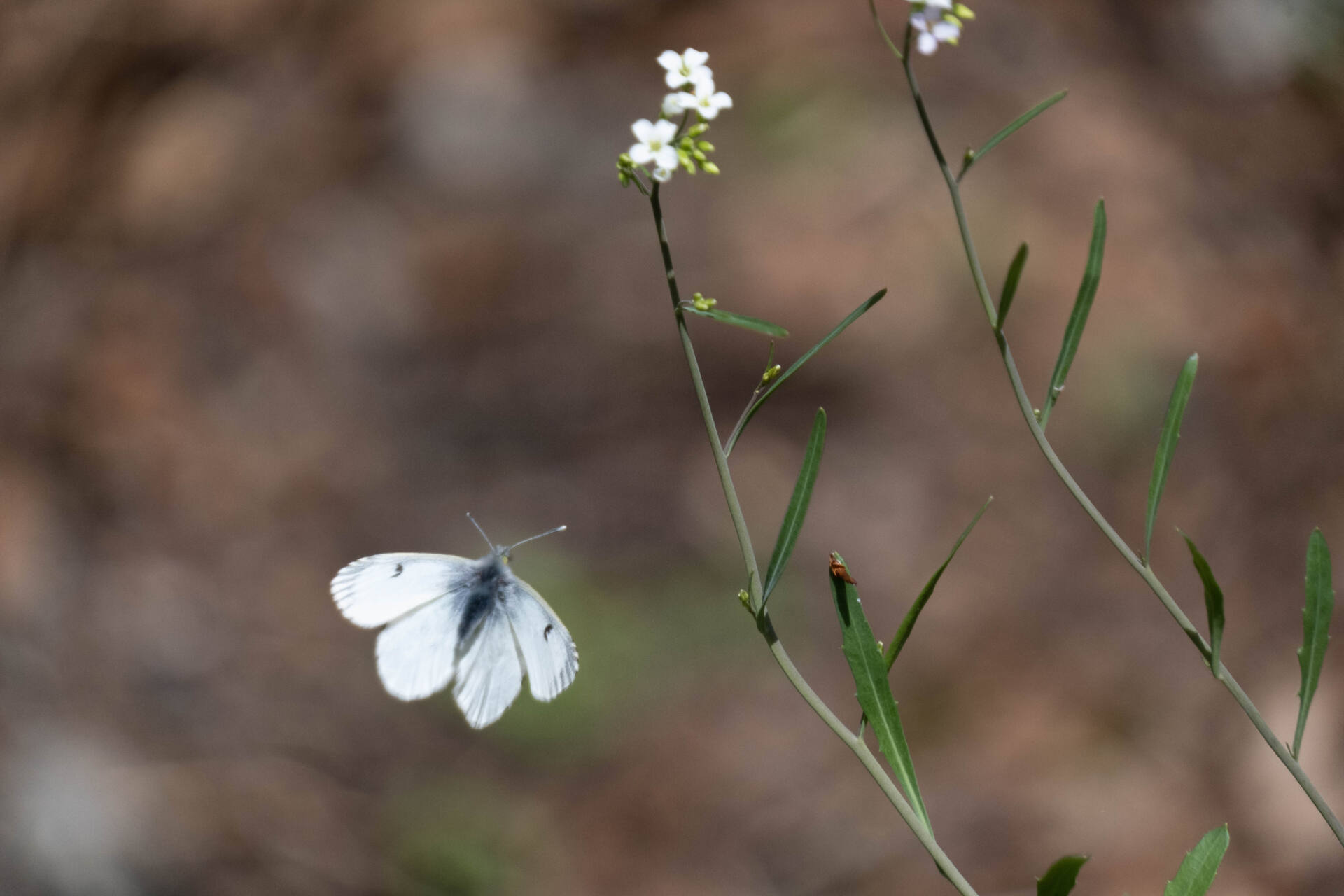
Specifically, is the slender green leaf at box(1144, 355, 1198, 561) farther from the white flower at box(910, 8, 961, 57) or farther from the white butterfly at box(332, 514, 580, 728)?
the white butterfly at box(332, 514, 580, 728)

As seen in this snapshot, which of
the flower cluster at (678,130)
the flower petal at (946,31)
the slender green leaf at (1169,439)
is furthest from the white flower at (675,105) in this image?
the slender green leaf at (1169,439)

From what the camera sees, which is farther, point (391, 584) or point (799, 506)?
point (391, 584)

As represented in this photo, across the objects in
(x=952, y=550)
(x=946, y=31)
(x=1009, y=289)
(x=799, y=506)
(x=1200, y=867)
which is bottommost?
(x=1200, y=867)

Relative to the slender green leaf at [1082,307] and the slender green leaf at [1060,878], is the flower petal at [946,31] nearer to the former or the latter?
the slender green leaf at [1082,307]

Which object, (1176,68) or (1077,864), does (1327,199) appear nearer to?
(1176,68)

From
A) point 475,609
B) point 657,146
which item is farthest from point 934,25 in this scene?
point 475,609

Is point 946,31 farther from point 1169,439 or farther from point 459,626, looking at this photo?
point 459,626
